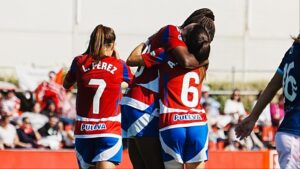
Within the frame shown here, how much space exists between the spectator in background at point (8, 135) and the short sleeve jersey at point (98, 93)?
279 inches

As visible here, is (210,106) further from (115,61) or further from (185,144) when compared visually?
(185,144)

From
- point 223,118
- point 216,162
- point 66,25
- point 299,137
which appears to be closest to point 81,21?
point 66,25

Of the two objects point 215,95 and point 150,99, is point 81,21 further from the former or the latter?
point 150,99

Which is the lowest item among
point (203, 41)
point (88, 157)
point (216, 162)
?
point (216, 162)

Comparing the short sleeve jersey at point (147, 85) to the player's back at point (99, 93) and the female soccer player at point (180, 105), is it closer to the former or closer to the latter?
the female soccer player at point (180, 105)

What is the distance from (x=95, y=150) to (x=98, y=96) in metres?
0.56

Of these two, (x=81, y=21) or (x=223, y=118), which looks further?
(x=81, y=21)

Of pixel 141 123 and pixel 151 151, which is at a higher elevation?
pixel 141 123

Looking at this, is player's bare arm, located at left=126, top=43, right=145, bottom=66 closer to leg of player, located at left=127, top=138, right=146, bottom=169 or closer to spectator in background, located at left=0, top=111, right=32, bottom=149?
leg of player, located at left=127, top=138, right=146, bottom=169

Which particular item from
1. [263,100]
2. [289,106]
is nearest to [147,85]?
[263,100]

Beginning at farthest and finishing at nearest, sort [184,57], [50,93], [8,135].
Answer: [50,93]
[8,135]
[184,57]

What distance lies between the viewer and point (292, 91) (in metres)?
5.93

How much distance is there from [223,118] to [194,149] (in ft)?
32.2

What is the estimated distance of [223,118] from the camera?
17.7 m
